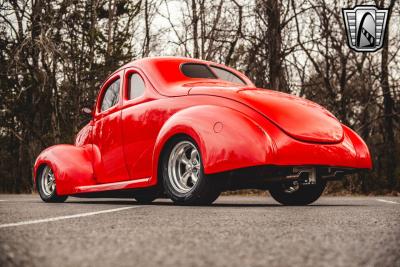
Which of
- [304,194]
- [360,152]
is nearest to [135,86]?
[304,194]

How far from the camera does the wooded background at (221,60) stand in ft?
48.1

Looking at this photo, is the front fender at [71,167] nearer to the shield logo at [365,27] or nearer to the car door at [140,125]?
the car door at [140,125]

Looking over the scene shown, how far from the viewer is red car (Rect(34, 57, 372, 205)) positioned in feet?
16.6

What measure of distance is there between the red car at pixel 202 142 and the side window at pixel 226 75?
19mm

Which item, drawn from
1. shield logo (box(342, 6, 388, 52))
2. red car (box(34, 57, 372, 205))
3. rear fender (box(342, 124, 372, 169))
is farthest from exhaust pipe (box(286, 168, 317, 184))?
shield logo (box(342, 6, 388, 52))

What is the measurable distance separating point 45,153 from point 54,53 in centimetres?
680

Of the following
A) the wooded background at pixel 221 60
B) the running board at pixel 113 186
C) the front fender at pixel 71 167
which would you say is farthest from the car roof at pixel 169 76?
the wooded background at pixel 221 60

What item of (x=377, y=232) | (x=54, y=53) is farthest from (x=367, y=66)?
(x=377, y=232)

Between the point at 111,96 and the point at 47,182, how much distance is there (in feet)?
5.08

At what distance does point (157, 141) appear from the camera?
5.68 m

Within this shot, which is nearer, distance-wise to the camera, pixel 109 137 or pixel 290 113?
pixel 290 113

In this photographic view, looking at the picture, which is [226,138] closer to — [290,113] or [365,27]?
[290,113]

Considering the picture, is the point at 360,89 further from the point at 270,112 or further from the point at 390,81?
the point at 270,112

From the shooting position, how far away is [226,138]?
504cm
